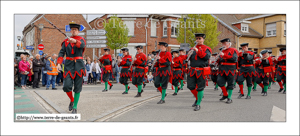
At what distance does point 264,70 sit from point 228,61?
3.20 meters

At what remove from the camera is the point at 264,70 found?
10336 mm

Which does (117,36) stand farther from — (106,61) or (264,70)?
(264,70)

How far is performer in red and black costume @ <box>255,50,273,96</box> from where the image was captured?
10.1 m

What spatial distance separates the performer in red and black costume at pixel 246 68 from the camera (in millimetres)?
9047

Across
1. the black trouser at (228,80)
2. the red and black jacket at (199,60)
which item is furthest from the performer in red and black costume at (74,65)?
the black trouser at (228,80)

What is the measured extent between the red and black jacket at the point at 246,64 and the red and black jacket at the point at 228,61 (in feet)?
4.10

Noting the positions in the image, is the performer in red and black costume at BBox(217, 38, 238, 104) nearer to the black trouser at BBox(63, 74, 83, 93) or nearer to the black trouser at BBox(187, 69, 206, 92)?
the black trouser at BBox(187, 69, 206, 92)

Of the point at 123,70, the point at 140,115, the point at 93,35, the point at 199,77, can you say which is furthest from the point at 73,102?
the point at 93,35

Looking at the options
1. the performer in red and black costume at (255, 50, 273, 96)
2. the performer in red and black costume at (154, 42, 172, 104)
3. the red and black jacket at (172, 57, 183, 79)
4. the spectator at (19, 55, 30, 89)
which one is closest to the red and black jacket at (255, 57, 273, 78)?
the performer in red and black costume at (255, 50, 273, 96)

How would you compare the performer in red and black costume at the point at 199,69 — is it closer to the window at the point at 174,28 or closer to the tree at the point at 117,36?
the tree at the point at 117,36

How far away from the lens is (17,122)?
489cm

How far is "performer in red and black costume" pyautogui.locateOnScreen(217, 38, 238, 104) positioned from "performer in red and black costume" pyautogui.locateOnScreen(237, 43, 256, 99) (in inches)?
47.4

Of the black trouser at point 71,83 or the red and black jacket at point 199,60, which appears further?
the red and black jacket at point 199,60

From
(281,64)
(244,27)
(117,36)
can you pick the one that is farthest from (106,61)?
(244,27)
